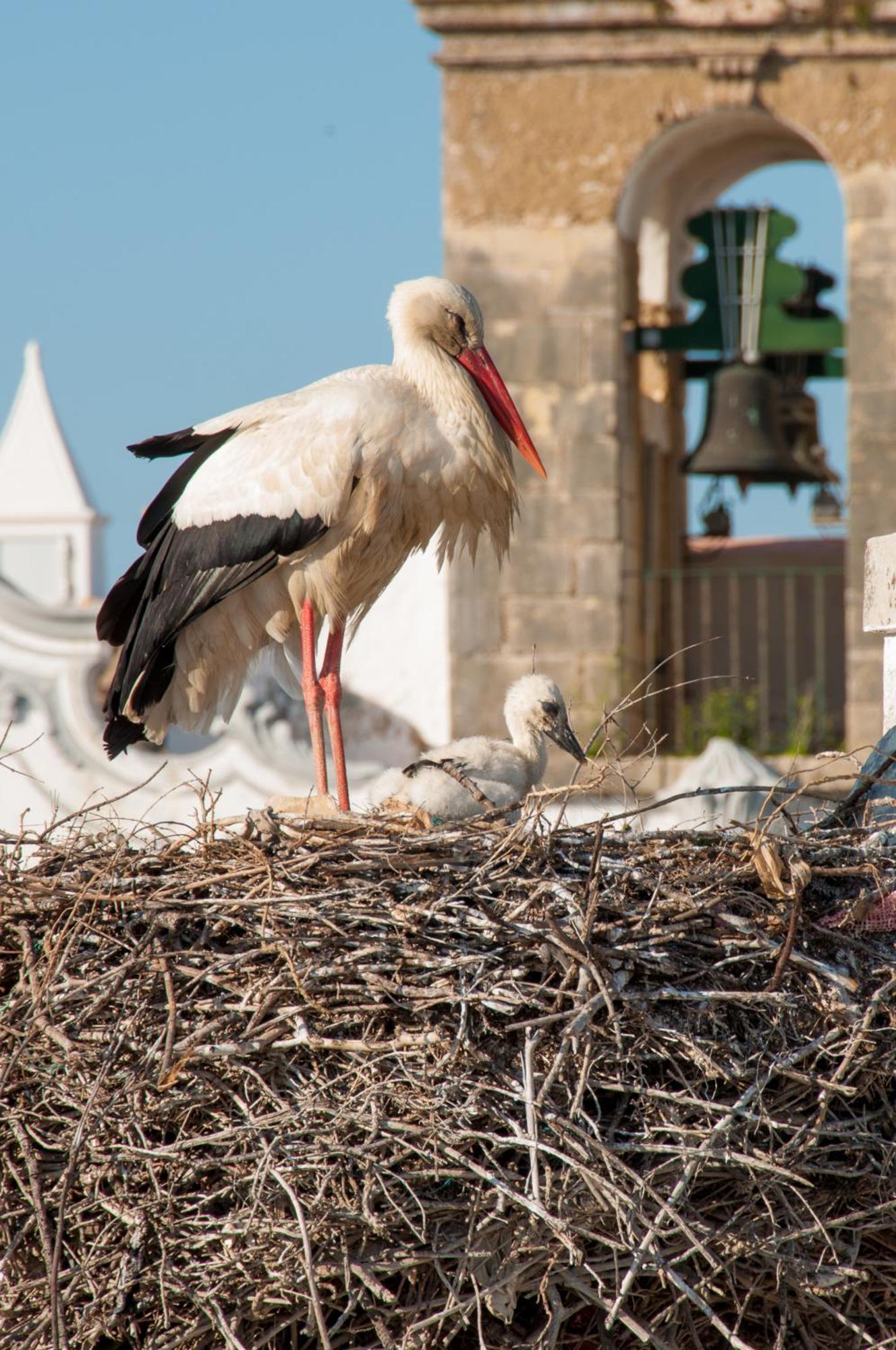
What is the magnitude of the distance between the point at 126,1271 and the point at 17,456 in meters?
12.4

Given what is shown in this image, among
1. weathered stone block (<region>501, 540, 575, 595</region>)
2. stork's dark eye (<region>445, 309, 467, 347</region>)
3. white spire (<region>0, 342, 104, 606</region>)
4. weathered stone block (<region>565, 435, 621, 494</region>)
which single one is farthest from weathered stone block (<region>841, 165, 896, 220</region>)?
white spire (<region>0, 342, 104, 606</region>)

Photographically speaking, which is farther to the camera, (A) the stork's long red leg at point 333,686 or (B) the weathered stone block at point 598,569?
(B) the weathered stone block at point 598,569

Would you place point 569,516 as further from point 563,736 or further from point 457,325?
point 563,736

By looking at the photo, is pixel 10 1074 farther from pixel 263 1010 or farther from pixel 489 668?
pixel 489 668

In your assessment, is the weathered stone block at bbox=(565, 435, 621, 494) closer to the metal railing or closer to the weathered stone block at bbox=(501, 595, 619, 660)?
the weathered stone block at bbox=(501, 595, 619, 660)

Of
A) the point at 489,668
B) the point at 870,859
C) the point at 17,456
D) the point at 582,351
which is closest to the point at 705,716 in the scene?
the point at 489,668

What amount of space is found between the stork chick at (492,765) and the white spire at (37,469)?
9.72 metres

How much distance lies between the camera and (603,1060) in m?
4.12

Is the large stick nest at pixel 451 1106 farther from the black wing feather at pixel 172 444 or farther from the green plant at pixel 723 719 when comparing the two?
the green plant at pixel 723 719

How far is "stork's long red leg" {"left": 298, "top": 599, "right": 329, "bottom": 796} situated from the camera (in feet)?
19.3

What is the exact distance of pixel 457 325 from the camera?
19.4 ft

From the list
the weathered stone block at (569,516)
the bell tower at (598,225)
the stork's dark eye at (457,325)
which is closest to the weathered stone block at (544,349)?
the bell tower at (598,225)

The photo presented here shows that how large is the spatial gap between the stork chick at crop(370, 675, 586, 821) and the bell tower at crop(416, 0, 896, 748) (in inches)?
157

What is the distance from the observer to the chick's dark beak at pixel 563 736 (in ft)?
18.7
